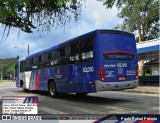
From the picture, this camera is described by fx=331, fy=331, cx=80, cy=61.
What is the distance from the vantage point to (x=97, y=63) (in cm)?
1465

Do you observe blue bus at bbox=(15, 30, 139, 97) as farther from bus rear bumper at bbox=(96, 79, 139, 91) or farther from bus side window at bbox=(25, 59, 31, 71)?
bus side window at bbox=(25, 59, 31, 71)

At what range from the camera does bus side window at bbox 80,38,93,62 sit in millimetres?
15078

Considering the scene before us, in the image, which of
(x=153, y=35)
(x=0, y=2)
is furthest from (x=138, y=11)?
(x=0, y=2)

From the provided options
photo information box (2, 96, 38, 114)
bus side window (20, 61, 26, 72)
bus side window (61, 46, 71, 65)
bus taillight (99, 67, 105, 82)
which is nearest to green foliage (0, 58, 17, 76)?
bus side window (20, 61, 26, 72)

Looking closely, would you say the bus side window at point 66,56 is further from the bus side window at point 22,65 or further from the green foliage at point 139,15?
the green foliage at point 139,15

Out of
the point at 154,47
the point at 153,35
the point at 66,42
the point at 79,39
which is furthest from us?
the point at 153,35

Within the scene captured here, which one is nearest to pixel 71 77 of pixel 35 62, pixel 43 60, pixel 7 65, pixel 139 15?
pixel 43 60

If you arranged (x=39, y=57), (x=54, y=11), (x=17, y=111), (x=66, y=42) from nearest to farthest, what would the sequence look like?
1. (x=17, y=111)
2. (x=54, y=11)
3. (x=66, y=42)
4. (x=39, y=57)

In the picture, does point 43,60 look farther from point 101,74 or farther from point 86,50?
point 101,74

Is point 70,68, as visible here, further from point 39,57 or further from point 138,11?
Answer: point 138,11

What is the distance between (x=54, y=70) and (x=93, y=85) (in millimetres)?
4910

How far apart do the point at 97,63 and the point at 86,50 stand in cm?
106

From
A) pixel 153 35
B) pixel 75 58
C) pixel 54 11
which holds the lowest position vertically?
pixel 75 58

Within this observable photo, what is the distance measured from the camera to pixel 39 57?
72.4ft
